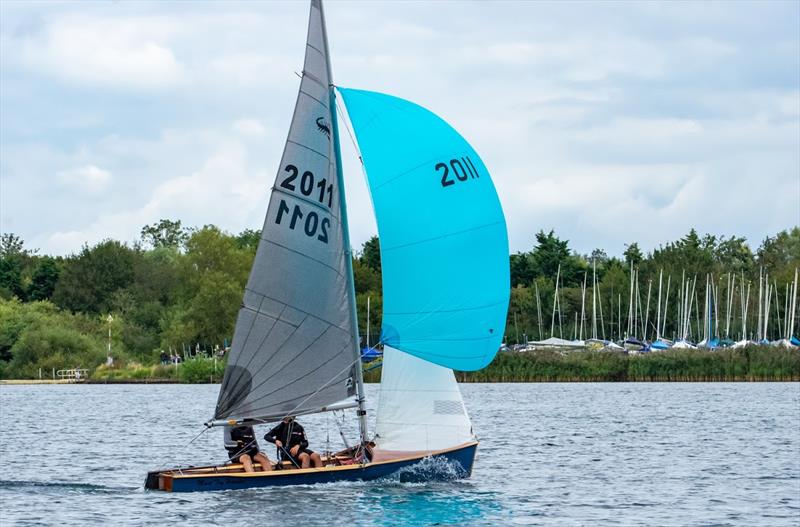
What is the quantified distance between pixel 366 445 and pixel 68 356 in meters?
95.3

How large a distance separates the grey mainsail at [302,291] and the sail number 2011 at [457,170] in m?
2.46

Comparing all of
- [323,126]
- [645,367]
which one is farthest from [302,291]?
[645,367]

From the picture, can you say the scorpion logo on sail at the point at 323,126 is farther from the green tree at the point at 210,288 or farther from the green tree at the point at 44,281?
the green tree at the point at 44,281

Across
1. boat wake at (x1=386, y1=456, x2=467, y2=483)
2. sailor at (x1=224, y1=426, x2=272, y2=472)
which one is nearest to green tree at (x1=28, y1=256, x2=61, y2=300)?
sailor at (x1=224, y1=426, x2=272, y2=472)

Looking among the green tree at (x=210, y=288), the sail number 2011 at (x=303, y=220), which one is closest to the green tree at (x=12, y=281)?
the green tree at (x=210, y=288)

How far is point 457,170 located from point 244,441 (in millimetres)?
7394

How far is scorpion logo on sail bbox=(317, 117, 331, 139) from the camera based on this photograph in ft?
97.7

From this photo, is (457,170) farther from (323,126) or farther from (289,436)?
(289,436)

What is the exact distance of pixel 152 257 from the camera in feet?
517

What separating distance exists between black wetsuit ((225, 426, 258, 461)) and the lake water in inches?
37.5

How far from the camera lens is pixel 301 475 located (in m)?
28.9

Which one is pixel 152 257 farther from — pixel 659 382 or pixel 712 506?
pixel 712 506

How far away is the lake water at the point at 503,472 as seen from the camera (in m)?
28.8

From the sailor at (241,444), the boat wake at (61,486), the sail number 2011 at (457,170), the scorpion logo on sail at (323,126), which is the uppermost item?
the scorpion logo on sail at (323,126)
